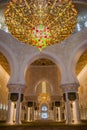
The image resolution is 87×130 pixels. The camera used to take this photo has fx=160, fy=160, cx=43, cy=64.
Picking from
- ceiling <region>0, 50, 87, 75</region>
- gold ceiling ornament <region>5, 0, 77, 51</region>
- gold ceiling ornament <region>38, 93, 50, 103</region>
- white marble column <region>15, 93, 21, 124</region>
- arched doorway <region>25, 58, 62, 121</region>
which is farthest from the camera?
gold ceiling ornament <region>38, 93, 50, 103</region>

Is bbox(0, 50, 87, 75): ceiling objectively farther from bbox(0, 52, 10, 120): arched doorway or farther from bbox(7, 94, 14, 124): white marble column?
bbox(7, 94, 14, 124): white marble column

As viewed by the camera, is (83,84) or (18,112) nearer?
(18,112)

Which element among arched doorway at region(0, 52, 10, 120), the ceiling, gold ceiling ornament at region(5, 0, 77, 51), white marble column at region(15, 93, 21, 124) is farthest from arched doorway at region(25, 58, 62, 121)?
gold ceiling ornament at region(5, 0, 77, 51)

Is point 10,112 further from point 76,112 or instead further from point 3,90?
point 3,90

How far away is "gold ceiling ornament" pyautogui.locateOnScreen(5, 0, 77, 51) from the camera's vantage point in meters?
6.79

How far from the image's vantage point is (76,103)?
10406 mm

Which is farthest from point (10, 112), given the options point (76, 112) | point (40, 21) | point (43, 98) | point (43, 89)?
point (43, 89)

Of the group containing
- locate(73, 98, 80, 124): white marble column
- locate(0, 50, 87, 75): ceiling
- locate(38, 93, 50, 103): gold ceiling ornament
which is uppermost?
locate(0, 50, 87, 75): ceiling

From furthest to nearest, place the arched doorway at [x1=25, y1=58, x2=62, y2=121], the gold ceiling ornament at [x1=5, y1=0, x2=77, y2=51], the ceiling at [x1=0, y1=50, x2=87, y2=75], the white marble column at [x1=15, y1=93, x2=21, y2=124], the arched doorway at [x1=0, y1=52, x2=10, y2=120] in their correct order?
the arched doorway at [x1=25, y1=58, x2=62, y2=121] → the arched doorway at [x1=0, y1=52, x2=10, y2=120] → the ceiling at [x1=0, y1=50, x2=87, y2=75] → the white marble column at [x1=15, y1=93, x2=21, y2=124] → the gold ceiling ornament at [x1=5, y1=0, x2=77, y2=51]

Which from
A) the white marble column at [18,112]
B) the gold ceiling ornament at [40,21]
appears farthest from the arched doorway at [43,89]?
the gold ceiling ornament at [40,21]

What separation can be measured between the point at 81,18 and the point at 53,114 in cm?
903

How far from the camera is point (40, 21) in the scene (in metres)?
6.71

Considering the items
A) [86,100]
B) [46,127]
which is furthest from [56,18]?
[86,100]

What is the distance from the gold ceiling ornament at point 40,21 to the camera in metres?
6.79
